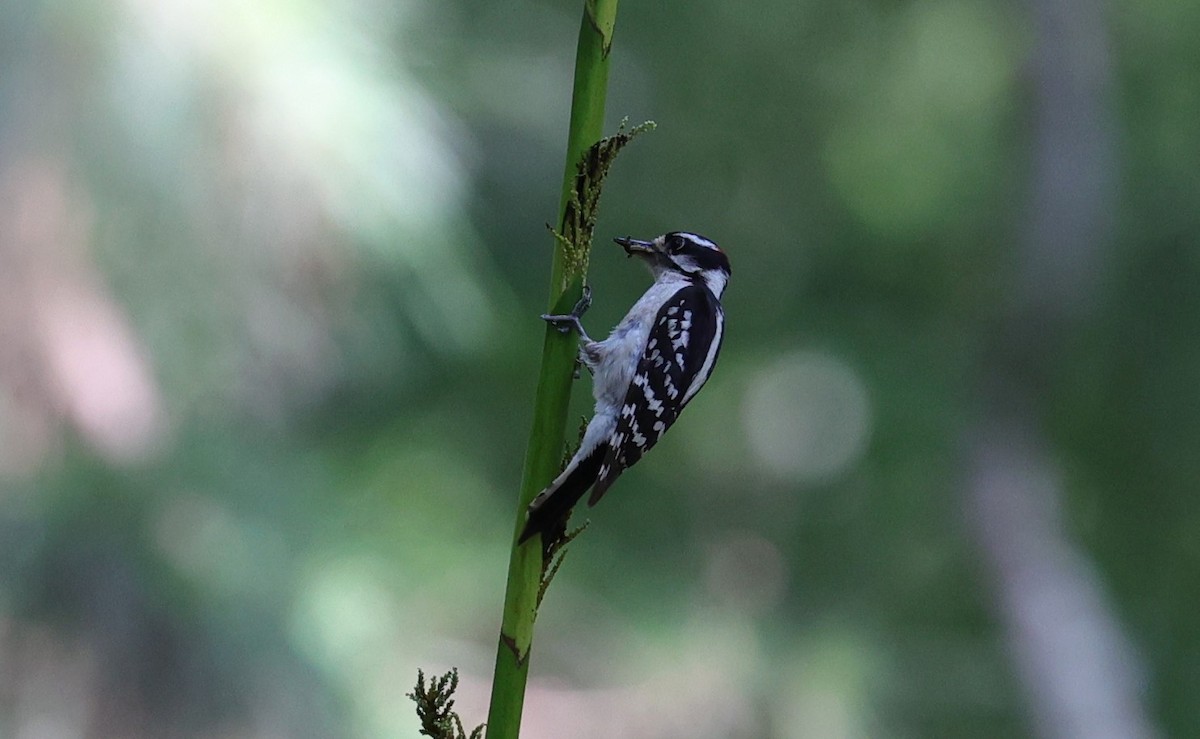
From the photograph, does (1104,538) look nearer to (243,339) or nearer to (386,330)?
(386,330)

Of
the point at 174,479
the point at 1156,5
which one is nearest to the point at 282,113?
the point at 174,479

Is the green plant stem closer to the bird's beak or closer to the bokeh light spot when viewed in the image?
the bird's beak

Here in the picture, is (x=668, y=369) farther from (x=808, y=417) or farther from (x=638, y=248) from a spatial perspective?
(x=808, y=417)

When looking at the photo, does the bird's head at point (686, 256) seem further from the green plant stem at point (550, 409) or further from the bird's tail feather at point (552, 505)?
the green plant stem at point (550, 409)

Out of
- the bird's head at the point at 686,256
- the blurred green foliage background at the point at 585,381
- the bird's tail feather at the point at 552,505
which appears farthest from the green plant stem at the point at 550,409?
the blurred green foliage background at the point at 585,381

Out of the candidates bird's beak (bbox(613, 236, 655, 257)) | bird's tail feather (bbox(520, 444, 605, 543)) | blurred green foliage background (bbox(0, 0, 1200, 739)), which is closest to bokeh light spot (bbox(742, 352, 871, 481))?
blurred green foliage background (bbox(0, 0, 1200, 739))

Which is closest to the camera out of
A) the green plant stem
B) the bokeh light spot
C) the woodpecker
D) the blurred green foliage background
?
the green plant stem

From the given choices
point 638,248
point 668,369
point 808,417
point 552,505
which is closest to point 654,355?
point 668,369
